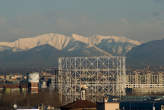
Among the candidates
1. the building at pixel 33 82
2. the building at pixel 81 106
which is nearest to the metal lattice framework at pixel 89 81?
the building at pixel 33 82

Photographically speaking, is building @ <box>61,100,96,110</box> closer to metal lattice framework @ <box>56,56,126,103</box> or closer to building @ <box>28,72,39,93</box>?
metal lattice framework @ <box>56,56,126,103</box>

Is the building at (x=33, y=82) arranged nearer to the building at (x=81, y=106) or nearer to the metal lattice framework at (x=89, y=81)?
the metal lattice framework at (x=89, y=81)

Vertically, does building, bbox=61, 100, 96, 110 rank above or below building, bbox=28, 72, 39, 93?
below

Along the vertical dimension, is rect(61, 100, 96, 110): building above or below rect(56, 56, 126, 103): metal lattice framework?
below

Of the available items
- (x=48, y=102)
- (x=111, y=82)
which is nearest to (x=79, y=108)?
(x=48, y=102)

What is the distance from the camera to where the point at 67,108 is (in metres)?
59.0

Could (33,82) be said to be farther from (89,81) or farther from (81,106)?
(81,106)

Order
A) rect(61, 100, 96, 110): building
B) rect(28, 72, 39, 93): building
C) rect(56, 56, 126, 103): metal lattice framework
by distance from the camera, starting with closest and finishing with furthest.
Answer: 1. rect(61, 100, 96, 110): building
2. rect(56, 56, 126, 103): metal lattice framework
3. rect(28, 72, 39, 93): building

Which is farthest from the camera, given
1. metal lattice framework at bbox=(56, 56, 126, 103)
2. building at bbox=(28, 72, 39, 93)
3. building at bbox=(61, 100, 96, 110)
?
building at bbox=(28, 72, 39, 93)

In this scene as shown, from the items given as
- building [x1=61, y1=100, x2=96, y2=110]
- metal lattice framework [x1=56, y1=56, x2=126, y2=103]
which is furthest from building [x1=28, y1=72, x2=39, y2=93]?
Answer: building [x1=61, y1=100, x2=96, y2=110]

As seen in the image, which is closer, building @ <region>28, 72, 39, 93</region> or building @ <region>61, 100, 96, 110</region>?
building @ <region>61, 100, 96, 110</region>

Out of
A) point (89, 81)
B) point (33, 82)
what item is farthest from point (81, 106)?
point (33, 82)

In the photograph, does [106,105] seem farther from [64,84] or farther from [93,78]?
[93,78]

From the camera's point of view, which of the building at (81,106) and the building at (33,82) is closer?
the building at (81,106)
